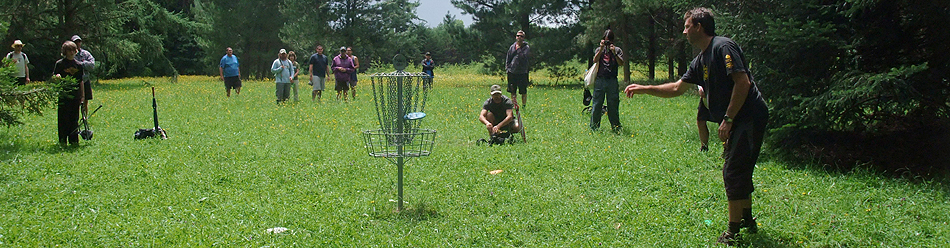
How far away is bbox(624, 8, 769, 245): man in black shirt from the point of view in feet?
14.0

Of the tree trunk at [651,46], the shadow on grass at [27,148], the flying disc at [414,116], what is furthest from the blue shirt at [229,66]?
the tree trunk at [651,46]

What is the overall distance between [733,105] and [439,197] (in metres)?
2.78

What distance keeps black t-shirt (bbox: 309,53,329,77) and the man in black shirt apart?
13280 mm

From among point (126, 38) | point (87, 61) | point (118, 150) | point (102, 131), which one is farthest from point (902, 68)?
point (126, 38)

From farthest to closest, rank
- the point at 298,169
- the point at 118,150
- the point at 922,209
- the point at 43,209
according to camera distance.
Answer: the point at 118,150
the point at 298,169
the point at 43,209
the point at 922,209

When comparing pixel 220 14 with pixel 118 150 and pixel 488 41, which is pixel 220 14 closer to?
pixel 488 41

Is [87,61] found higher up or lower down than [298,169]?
higher up

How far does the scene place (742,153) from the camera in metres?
4.39

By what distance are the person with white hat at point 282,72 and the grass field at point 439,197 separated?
20.4ft

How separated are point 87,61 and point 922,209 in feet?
32.6

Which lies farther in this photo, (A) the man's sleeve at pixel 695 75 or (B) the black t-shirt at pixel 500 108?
(B) the black t-shirt at pixel 500 108

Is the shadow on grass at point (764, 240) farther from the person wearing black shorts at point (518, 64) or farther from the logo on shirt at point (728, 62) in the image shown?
the person wearing black shorts at point (518, 64)

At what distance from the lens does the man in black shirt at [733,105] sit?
4.27 meters

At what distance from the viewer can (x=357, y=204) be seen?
587 cm
